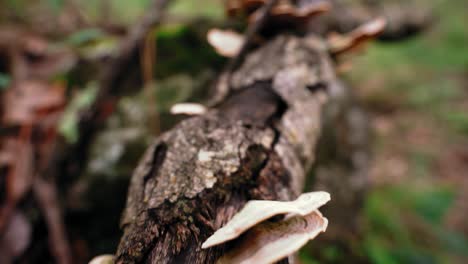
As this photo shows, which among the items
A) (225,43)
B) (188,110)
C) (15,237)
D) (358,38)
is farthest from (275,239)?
(15,237)

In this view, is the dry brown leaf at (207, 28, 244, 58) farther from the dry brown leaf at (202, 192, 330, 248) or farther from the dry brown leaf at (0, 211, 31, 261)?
the dry brown leaf at (0, 211, 31, 261)

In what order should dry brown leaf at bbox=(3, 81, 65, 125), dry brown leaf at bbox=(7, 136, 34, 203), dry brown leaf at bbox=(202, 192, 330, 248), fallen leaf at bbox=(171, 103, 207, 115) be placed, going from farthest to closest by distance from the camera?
dry brown leaf at bbox=(3, 81, 65, 125) → dry brown leaf at bbox=(7, 136, 34, 203) → fallen leaf at bbox=(171, 103, 207, 115) → dry brown leaf at bbox=(202, 192, 330, 248)

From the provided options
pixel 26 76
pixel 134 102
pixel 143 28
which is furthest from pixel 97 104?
pixel 26 76

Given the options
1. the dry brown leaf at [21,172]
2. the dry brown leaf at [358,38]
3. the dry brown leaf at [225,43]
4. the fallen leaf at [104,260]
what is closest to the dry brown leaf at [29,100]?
the dry brown leaf at [21,172]

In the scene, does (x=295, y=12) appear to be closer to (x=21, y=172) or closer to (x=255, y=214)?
(x=255, y=214)

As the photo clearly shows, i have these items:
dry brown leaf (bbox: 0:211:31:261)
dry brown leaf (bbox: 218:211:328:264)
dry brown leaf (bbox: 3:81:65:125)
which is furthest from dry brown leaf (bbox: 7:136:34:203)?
dry brown leaf (bbox: 218:211:328:264)

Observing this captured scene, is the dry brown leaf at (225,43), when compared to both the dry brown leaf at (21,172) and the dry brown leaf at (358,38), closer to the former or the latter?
the dry brown leaf at (358,38)
